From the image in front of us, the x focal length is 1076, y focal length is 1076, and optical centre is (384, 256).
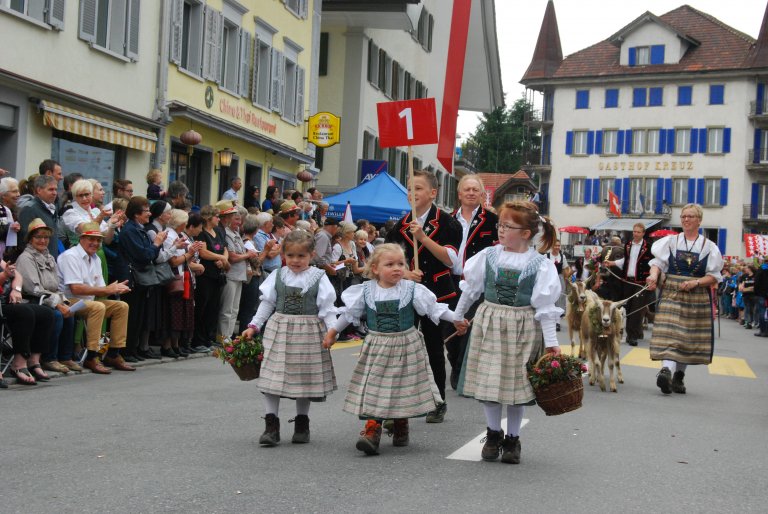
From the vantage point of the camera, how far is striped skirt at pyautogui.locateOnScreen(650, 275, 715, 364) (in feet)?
38.9

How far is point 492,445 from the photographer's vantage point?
698 cm

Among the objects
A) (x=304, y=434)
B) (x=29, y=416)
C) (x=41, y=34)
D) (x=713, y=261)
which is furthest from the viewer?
(x=41, y=34)

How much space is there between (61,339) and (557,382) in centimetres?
653

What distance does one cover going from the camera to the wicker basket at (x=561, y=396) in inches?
264

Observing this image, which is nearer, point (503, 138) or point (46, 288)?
point (46, 288)

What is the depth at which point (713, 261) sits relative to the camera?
1177cm

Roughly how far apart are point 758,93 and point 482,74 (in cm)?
3022

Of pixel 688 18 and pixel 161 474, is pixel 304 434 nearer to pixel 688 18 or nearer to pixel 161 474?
pixel 161 474

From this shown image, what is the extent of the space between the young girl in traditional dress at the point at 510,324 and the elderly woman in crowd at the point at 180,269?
7030mm

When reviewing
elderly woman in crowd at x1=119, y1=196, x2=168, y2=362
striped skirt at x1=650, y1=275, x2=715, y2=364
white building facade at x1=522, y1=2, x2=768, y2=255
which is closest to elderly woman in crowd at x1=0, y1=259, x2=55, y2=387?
elderly woman in crowd at x1=119, y1=196, x2=168, y2=362

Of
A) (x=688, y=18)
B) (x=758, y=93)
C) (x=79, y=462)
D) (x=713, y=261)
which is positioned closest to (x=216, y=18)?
(x=713, y=261)

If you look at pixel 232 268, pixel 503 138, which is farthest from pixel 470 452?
pixel 503 138

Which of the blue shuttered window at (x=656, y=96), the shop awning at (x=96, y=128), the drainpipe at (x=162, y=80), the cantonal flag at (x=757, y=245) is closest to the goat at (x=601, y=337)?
the shop awning at (x=96, y=128)

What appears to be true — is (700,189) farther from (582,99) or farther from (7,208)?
(7,208)
